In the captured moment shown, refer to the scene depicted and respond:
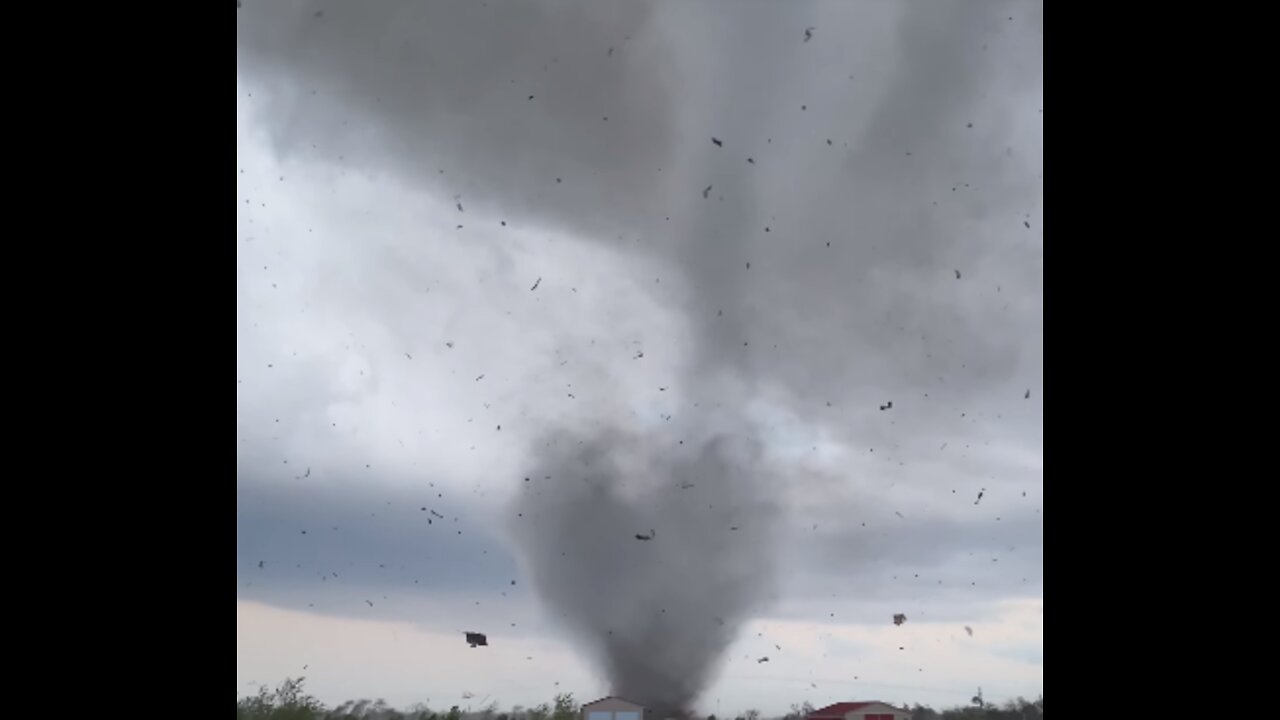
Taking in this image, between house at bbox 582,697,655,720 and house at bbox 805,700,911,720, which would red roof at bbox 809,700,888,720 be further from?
house at bbox 582,697,655,720

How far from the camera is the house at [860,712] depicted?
8.34 metres

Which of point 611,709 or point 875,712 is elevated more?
point 611,709

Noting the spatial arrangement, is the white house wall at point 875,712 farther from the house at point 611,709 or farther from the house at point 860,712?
the house at point 611,709

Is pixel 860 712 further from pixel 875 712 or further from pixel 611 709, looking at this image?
pixel 611 709

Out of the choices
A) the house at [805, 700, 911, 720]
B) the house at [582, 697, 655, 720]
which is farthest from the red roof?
the house at [582, 697, 655, 720]

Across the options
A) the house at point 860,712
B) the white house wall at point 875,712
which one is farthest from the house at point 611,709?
the white house wall at point 875,712

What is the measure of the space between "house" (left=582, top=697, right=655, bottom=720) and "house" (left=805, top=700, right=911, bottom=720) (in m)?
1.72

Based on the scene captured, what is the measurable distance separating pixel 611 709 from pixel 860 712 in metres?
2.49

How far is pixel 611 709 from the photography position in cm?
834

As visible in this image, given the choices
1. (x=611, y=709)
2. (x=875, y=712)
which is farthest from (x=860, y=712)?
(x=611, y=709)

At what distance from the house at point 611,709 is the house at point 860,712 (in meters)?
1.72

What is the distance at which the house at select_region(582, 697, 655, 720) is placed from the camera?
27.1 ft

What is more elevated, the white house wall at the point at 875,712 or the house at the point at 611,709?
the house at the point at 611,709
